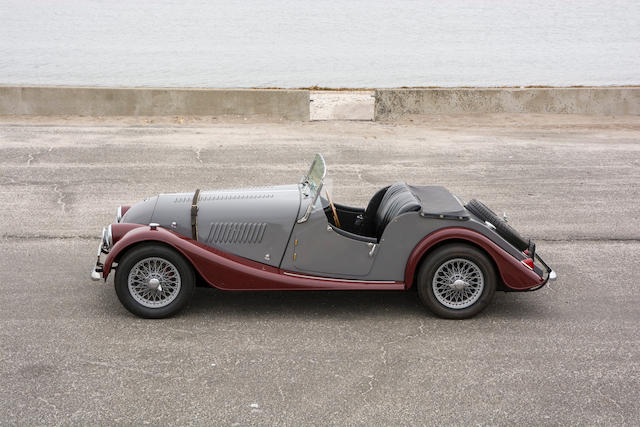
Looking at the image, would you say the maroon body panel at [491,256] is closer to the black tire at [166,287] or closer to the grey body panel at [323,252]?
the grey body panel at [323,252]

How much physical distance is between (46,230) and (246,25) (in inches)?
2121

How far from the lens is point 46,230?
28.1 ft

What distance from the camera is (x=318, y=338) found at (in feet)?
19.1

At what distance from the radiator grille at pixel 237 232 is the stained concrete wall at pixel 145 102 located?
9582 mm

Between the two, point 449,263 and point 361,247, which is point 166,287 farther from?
point 449,263

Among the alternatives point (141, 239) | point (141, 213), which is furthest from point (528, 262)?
point (141, 213)

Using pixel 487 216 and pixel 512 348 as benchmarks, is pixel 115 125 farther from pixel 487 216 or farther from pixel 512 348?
pixel 512 348

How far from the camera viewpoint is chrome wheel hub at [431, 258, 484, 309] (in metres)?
6.09

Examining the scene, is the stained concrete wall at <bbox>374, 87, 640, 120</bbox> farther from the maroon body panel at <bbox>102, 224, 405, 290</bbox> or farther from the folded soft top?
the maroon body panel at <bbox>102, 224, 405, 290</bbox>

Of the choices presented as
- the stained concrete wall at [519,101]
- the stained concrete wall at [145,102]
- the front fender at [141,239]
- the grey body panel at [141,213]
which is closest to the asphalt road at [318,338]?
the front fender at [141,239]

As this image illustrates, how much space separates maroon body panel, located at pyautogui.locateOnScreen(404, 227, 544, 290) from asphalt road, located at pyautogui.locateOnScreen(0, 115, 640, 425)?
363 mm

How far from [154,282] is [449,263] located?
2.46 meters

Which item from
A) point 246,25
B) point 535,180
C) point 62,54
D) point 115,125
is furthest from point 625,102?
point 246,25

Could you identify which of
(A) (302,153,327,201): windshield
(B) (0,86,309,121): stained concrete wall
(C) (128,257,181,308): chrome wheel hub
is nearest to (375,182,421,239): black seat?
(A) (302,153,327,201): windshield
